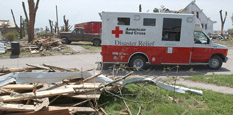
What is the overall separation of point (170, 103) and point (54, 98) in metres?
2.92

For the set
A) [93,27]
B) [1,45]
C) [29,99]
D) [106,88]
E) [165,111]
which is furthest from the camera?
[93,27]

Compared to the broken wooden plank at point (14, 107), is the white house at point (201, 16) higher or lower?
higher

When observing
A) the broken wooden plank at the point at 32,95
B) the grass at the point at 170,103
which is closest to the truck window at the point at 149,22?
the grass at the point at 170,103

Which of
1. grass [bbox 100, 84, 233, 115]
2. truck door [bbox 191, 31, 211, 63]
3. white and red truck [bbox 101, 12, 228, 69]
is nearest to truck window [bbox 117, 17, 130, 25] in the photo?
white and red truck [bbox 101, 12, 228, 69]

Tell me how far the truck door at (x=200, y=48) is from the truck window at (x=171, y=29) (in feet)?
3.52

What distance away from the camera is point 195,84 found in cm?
775

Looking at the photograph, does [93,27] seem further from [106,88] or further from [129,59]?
[106,88]

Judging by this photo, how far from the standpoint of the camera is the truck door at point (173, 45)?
10000mm

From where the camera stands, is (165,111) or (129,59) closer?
(165,111)

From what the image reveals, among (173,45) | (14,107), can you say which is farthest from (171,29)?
(14,107)

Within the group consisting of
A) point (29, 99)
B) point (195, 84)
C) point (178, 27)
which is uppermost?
point (178, 27)

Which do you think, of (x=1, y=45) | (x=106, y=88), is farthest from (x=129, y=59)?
(x=1, y=45)

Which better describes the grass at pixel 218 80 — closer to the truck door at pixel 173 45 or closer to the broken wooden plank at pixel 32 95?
the truck door at pixel 173 45

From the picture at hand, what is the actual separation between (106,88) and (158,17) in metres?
5.89
